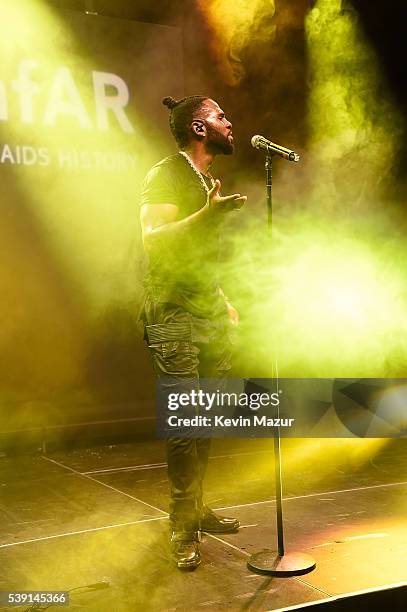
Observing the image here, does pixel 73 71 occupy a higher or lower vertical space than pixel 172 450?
higher

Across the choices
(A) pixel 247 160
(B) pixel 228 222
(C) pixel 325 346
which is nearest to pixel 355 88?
(A) pixel 247 160

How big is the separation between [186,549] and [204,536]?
13.9 inches

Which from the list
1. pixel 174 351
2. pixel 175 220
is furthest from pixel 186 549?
pixel 175 220

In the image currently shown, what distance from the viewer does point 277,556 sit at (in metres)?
2.76

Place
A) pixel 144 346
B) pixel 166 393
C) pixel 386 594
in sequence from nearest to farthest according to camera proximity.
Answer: pixel 386 594, pixel 166 393, pixel 144 346

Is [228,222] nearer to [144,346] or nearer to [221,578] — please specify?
[144,346]

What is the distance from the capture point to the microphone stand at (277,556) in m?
2.60

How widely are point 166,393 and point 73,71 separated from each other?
303 cm

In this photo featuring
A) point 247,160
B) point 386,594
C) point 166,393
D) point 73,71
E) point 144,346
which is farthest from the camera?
point 247,160

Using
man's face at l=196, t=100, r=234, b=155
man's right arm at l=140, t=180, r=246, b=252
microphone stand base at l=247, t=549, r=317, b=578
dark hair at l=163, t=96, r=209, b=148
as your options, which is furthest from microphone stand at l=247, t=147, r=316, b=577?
dark hair at l=163, t=96, r=209, b=148

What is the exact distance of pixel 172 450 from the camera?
2773 millimetres

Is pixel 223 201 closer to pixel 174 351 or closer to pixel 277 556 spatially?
pixel 174 351

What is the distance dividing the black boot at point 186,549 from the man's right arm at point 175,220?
1.11m

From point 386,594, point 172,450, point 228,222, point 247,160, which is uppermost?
point 247,160
